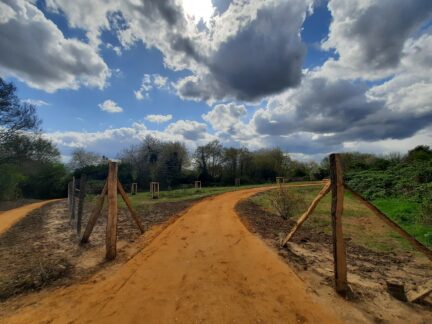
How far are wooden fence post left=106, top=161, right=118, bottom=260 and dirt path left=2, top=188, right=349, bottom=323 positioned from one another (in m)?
0.70

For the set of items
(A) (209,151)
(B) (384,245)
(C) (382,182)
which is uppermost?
(A) (209,151)

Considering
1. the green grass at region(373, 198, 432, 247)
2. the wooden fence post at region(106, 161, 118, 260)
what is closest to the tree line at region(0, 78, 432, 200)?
the green grass at region(373, 198, 432, 247)

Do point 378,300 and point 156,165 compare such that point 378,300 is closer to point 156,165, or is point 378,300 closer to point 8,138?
point 8,138

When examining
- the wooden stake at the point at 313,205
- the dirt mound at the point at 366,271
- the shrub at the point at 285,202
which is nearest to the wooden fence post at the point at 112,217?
the dirt mound at the point at 366,271

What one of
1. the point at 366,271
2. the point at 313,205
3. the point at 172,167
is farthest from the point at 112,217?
the point at 172,167

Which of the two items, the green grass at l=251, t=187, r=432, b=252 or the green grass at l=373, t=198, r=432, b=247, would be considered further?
the green grass at l=373, t=198, r=432, b=247

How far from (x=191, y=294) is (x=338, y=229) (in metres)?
2.81

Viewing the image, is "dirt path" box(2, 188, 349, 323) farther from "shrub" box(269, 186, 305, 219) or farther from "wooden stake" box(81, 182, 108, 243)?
"shrub" box(269, 186, 305, 219)

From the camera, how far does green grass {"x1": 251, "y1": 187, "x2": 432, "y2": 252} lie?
7.51 meters

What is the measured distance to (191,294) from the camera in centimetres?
405

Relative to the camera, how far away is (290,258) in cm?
576

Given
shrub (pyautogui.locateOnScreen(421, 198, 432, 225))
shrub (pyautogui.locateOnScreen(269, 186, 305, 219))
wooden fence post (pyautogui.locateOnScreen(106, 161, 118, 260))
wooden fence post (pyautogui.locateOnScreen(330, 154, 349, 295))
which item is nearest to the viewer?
wooden fence post (pyautogui.locateOnScreen(330, 154, 349, 295))

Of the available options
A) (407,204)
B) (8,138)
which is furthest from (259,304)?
(8,138)

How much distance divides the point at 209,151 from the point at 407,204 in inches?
1254
